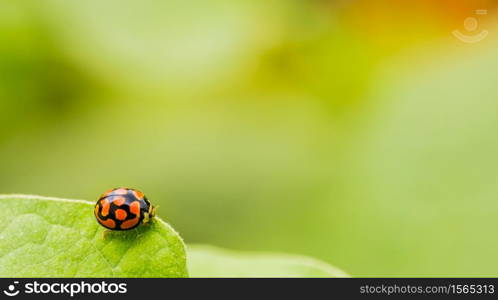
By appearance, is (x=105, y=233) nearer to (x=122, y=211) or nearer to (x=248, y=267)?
(x=122, y=211)

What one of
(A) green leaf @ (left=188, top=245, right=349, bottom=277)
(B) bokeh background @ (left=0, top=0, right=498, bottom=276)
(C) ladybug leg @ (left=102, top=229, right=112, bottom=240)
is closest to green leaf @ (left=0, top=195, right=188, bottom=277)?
(C) ladybug leg @ (left=102, top=229, right=112, bottom=240)

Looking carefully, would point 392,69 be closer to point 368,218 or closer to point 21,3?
point 368,218

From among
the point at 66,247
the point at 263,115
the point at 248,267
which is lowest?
the point at 248,267

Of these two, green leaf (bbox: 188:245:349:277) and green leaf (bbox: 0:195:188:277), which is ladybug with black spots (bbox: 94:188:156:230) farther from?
green leaf (bbox: 188:245:349:277)

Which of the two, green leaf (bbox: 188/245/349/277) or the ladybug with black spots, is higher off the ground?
the ladybug with black spots

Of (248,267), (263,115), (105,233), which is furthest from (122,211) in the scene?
(263,115)

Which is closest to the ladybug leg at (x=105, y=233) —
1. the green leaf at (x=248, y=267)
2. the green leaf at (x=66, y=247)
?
the green leaf at (x=66, y=247)
